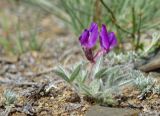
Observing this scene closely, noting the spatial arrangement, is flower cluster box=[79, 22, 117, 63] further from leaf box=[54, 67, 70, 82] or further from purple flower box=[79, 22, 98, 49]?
leaf box=[54, 67, 70, 82]

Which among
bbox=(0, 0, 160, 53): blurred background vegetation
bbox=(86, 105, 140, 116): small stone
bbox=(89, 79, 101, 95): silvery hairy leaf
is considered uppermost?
bbox=(0, 0, 160, 53): blurred background vegetation

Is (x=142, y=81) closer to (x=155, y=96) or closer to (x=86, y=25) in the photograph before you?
(x=155, y=96)

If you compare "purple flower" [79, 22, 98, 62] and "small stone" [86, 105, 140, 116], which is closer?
"small stone" [86, 105, 140, 116]

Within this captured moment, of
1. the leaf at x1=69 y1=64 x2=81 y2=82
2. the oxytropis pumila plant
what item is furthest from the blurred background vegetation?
the leaf at x1=69 y1=64 x2=81 y2=82

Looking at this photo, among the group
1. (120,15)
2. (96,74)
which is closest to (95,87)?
(96,74)

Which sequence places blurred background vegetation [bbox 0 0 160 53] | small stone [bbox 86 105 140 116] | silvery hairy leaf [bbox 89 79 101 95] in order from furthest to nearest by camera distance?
1. blurred background vegetation [bbox 0 0 160 53]
2. silvery hairy leaf [bbox 89 79 101 95]
3. small stone [bbox 86 105 140 116]

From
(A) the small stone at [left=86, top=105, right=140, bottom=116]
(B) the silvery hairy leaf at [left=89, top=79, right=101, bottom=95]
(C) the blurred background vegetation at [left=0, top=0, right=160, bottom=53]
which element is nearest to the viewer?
(A) the small stone at [left=86, top=105, right=140, bottom=116]

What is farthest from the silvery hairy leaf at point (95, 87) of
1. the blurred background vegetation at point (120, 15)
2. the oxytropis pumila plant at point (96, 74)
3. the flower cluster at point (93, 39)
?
the blurred background vegetation at point (120, 15)

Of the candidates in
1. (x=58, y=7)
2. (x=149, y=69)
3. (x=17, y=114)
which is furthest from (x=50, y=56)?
(x=17, y=114)
